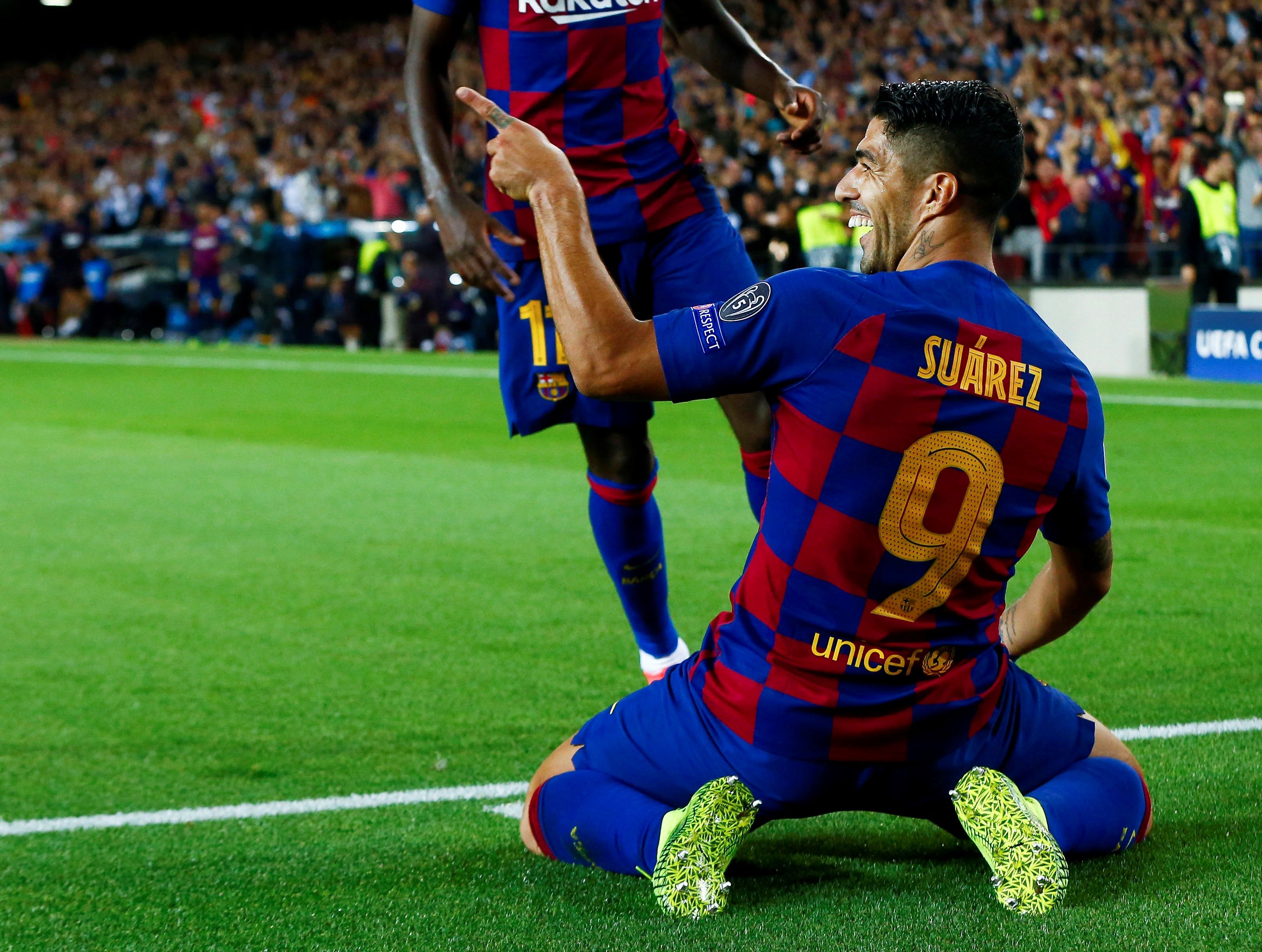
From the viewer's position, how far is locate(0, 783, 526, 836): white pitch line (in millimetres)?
3275

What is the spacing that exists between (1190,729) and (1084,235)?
11.8 m

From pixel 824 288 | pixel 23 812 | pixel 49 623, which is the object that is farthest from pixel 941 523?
pixel 49 623

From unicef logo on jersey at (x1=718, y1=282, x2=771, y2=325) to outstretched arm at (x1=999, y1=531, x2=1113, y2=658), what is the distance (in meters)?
0.75

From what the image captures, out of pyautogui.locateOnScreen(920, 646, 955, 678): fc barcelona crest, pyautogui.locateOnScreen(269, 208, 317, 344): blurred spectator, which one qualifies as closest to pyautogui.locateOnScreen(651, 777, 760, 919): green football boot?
pyautogui.locateOnScreen(920, 646, 955, 678): fc barcelona crest

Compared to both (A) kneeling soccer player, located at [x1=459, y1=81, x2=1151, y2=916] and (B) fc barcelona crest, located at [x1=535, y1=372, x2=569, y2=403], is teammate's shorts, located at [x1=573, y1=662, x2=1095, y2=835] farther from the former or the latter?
(B) fc barcelona crest, located at [x1=535, y1=372, x2=569, y2=403]

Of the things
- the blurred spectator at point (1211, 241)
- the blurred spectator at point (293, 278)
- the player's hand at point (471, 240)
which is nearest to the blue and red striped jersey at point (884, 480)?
the player's hand at point (471, 240)

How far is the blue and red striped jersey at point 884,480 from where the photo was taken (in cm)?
252

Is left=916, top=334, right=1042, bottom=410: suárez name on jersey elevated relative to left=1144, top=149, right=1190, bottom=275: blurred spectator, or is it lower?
elevated

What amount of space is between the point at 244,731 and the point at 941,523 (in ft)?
6.72

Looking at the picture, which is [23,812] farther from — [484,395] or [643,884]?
[484,395]

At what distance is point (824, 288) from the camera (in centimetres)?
252

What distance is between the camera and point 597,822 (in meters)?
2.79

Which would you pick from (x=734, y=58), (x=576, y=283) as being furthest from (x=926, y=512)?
(x=734, y=58)

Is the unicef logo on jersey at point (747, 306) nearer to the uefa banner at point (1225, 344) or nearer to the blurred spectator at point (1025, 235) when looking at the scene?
the uefa banner at point (1225, 344)
